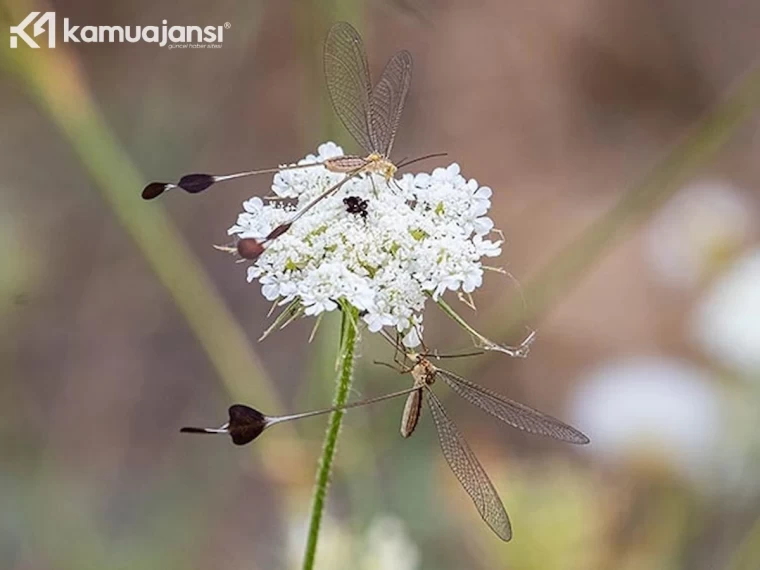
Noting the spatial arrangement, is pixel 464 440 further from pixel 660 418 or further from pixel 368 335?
pixel 660 418

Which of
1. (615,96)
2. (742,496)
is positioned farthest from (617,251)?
(742,496)

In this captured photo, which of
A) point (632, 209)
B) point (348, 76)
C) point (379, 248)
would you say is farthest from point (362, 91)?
point (632, 209)

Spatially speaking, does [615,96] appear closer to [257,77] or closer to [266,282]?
[257,77]

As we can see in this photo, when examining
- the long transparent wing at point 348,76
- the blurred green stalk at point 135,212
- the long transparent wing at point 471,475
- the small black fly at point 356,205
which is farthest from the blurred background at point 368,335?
the small black fly at point 356,205

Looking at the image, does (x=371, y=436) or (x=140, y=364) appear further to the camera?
(x=140, y=364)

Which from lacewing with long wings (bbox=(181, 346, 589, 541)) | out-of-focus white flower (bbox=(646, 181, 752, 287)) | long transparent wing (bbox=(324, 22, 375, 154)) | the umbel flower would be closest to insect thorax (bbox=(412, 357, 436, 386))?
lacewing with long wings (bbox=(181, 346, 589, 541))

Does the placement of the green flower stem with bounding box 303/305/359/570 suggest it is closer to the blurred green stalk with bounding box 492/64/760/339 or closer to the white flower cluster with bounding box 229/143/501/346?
the white flower cluster with bounding box 229/143/501/346
